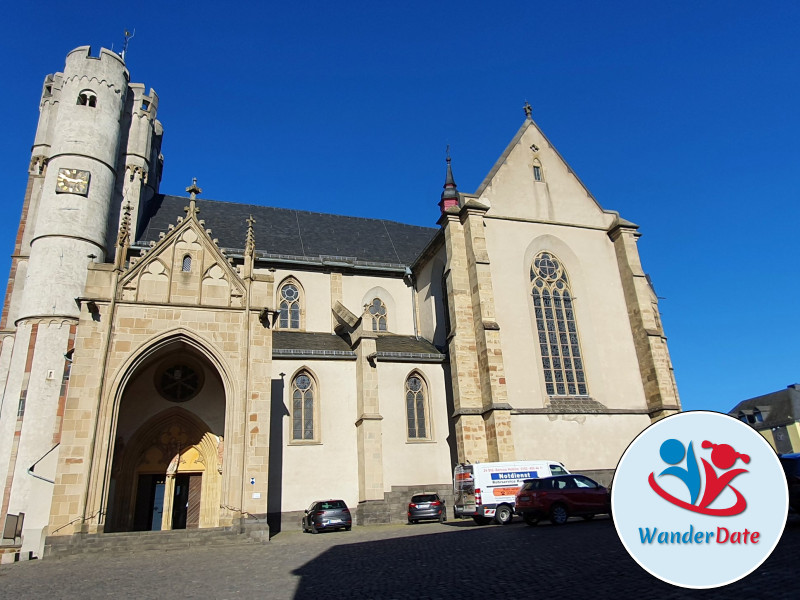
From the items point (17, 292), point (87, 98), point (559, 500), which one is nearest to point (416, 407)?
point (559, 500)

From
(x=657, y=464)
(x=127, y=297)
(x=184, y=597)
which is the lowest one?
(x=184, y=597)

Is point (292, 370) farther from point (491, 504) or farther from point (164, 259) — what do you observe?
point (491, 504)

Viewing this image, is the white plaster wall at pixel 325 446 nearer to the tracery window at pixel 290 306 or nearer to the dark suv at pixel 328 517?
the dark suv at pixel 328 517

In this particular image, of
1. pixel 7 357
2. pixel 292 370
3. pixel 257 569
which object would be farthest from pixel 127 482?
pixel 257 569

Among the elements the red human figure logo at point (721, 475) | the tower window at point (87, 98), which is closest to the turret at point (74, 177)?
the tower window at point (87, 98)

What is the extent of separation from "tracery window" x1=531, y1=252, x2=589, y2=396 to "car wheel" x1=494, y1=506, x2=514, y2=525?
6.34m

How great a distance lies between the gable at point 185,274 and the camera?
57.8ft

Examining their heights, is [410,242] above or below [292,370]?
above

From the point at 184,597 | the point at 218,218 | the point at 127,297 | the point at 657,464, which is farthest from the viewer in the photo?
the point at 218,218

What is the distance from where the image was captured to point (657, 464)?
3.76m

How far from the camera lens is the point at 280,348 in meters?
→ 22.4

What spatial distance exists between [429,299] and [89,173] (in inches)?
643

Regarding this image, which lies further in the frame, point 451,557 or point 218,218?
point 218,218

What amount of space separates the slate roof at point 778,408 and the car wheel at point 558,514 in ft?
170
